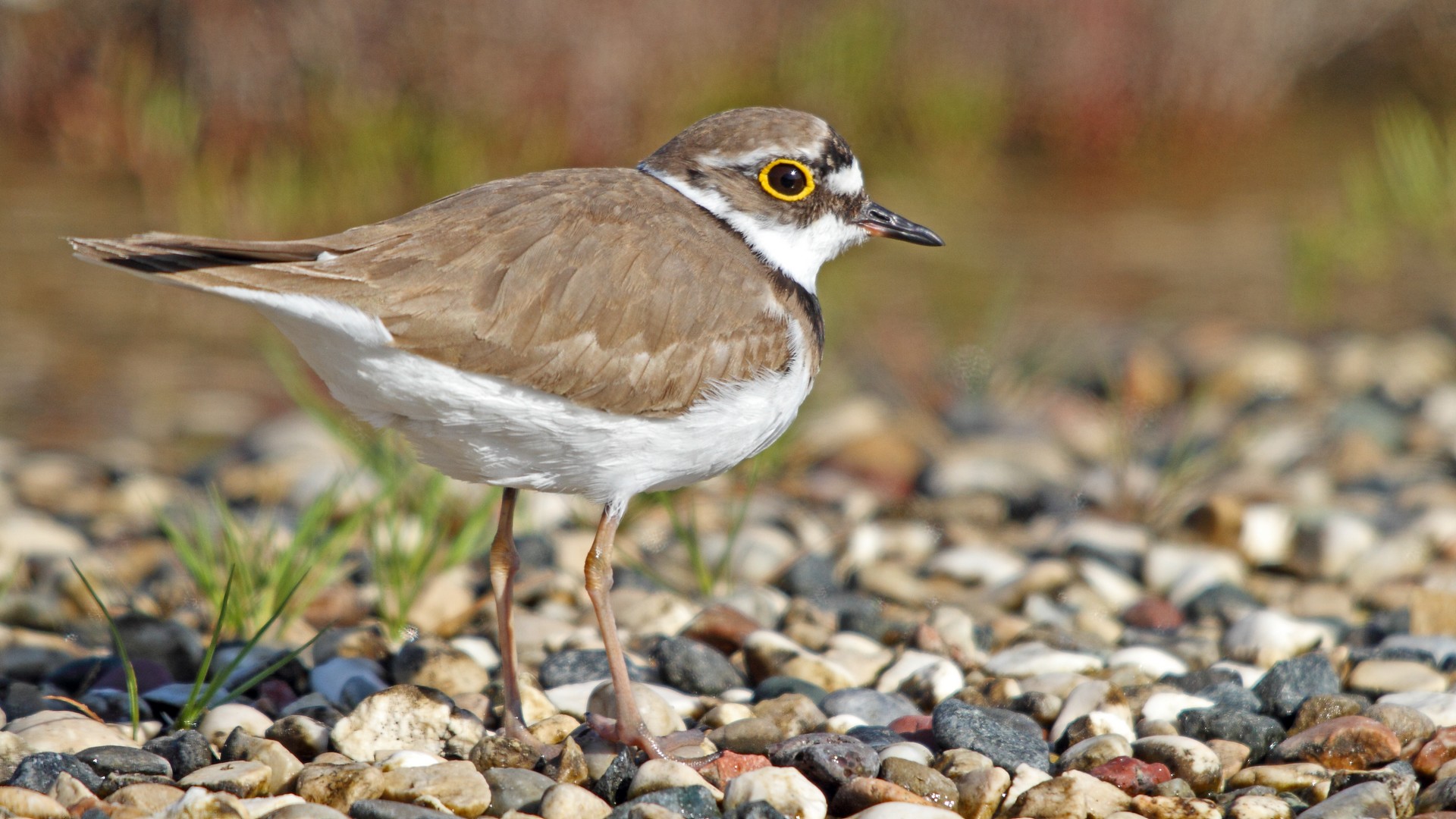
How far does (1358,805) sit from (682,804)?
173 cm

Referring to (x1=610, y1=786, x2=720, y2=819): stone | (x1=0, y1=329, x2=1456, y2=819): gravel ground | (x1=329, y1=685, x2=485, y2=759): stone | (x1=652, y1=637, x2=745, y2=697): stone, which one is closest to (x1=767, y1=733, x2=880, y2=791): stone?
(x1=0, y1=329, x2=1456, y2=819): gravel ground

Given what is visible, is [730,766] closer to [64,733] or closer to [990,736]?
[990,736]

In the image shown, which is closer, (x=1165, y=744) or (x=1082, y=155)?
(x=1165, y=744)

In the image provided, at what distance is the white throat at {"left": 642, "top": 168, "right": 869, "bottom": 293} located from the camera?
4.54m

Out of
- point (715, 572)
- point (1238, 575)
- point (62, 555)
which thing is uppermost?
point (1238, 575)

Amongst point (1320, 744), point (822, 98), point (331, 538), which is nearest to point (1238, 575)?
point (1320, 744)

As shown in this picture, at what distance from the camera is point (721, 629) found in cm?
500

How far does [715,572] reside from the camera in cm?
574

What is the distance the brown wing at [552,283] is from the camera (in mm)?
3725

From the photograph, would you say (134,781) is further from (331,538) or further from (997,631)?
(997,631)

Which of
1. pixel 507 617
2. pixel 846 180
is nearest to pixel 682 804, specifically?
pixel 507 617

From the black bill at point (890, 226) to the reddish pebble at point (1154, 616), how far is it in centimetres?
180

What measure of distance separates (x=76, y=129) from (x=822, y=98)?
25.6 feet

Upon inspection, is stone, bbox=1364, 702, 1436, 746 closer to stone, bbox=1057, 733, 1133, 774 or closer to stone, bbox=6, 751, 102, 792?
stone, bbox=1057, 733, 1133, 774
